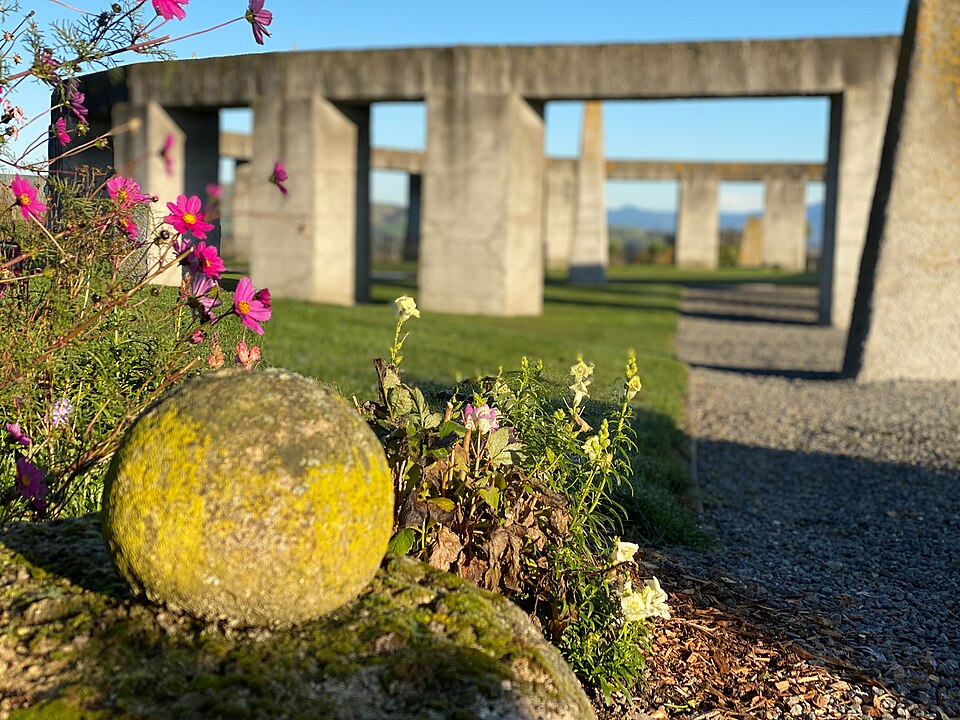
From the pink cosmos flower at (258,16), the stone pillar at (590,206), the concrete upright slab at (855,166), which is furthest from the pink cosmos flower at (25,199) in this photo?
the stone pillar at (590,206)

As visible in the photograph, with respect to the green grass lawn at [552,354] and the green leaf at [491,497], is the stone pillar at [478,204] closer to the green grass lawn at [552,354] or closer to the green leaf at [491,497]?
the green grass lawn at [552,354]

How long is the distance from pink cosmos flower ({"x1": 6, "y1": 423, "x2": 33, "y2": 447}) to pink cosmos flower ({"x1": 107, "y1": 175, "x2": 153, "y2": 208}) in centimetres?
82

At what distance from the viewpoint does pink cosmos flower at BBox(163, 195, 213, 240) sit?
306cm

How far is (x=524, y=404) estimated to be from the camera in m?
3.52

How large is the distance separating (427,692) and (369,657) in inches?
7.5

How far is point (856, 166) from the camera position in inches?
627

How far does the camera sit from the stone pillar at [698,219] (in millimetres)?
40875

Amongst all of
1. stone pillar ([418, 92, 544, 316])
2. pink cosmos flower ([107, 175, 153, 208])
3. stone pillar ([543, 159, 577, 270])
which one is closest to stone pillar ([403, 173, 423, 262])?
stone pillar ([543, 159, 577, 270])

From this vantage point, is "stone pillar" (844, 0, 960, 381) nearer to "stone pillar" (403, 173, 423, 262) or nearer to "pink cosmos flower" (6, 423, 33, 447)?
"pink cosmos flower" (6, 423, 33, 447)

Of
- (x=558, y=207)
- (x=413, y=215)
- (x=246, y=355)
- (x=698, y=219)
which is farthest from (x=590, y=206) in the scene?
(x=246, y=355)

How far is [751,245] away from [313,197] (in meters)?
32.6

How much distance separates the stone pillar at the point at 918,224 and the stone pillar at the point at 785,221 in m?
32.5

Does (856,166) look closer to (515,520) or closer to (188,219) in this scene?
(515,520)

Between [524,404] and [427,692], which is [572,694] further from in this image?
[524,404]
